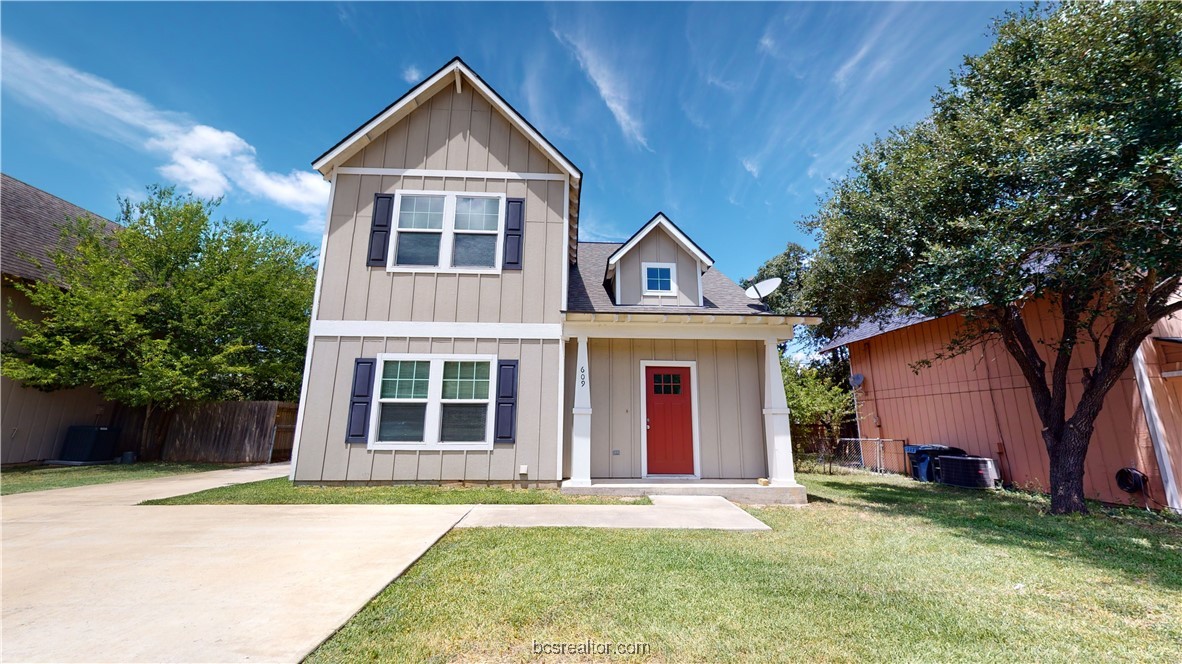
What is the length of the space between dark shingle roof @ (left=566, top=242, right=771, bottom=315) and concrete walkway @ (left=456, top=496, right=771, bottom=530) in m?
3.32

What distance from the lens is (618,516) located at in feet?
18.4

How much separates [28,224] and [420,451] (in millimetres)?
14129

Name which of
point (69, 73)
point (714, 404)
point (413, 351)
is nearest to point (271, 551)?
point (413, 351)

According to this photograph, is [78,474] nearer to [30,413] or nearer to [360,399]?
[30,413]

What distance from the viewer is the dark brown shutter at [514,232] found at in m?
8.30

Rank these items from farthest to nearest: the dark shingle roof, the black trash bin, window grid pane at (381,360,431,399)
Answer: the black trash bin, the dark shingle roof, window grid pane at (381,360,431,399)

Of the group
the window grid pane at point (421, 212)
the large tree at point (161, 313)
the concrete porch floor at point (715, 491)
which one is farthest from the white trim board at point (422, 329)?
the large tree at point (161, 313)

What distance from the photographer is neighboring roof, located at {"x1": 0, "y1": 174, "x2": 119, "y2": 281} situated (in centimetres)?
1075

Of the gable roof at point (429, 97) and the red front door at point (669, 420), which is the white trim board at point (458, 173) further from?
the red front door at point (669, 420)

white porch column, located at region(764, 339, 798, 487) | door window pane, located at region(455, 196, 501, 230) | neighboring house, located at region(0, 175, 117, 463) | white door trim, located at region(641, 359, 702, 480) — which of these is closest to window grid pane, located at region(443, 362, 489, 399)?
door window pane, located at region(455, 196, 501, 230)

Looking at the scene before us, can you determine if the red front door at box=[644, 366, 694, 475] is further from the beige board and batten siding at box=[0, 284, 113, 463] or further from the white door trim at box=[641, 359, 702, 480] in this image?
the beige board and batten siding at box=[0, 284, 113, 463]

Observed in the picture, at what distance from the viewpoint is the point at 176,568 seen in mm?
3418

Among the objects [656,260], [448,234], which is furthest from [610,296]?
[448,234]

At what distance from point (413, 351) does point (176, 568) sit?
15.2 ft
